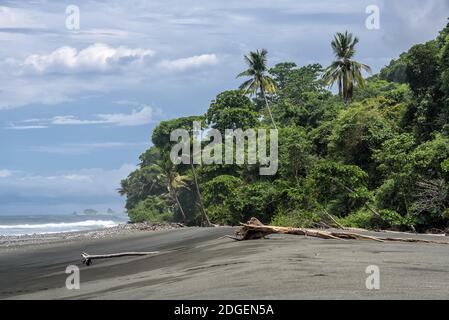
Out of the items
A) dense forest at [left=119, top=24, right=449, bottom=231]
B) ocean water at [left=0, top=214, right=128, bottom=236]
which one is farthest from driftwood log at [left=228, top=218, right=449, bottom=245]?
ocean water at [left=0, top=214, right=128, bottom=236]

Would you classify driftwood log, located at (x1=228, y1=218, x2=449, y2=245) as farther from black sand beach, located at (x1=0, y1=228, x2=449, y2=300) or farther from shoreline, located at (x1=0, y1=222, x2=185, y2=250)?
shoreline, located at (x1=0, y1=222, x2=185, y2=250)

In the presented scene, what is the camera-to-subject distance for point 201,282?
381 inches

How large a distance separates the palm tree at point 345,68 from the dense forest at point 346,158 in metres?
0.08

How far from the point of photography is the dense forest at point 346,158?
27891 mm

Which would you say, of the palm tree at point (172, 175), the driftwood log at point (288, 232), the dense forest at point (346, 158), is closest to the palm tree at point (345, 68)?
the dense forest at point (346, 158)

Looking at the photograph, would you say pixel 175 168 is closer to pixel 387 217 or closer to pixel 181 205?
pixel 181 205

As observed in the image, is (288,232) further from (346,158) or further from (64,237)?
(64,237)

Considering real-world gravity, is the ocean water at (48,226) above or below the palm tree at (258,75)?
below

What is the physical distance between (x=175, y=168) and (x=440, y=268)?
53750 millimetres

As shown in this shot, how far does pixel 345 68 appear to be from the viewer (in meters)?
49.2

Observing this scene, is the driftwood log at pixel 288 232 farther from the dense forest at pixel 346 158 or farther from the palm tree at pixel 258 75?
the palm tree at pixel 258 75

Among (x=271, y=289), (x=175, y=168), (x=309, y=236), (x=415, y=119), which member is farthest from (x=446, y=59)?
(x=175, y=168)

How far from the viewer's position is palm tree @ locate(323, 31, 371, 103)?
49.1m

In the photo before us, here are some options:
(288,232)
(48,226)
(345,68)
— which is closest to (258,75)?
(345,68)
